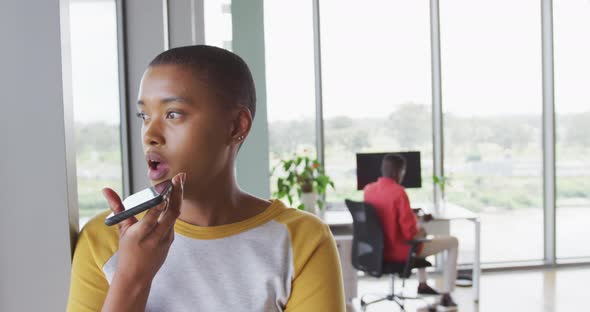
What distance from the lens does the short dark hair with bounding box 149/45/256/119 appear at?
40.4 inches

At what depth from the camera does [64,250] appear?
3.22 feet

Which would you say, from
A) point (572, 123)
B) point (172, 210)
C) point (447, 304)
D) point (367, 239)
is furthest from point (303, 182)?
point (172, 210)

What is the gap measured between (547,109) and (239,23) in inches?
132

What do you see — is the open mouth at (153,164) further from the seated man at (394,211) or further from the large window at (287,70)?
the large window at (287,70)

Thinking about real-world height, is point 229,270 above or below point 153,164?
below

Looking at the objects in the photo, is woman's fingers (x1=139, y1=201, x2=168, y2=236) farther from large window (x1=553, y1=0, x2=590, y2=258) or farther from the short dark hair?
large window (x1=553, y1=0, x2=590, y2=258)

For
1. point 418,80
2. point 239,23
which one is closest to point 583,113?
point 418,80

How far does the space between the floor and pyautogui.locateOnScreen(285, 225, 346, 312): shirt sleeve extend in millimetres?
3989

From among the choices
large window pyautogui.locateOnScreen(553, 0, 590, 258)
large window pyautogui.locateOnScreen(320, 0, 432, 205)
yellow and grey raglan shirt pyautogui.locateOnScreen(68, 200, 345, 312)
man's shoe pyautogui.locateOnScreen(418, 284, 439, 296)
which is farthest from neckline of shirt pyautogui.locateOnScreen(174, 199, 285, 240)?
large window pyautogui.locateOnScreen(553, 0, 590, 258)

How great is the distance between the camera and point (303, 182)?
16.9ft

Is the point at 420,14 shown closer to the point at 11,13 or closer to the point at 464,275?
the point at 464,275

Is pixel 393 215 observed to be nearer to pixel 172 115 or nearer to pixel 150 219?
pixel 172 115

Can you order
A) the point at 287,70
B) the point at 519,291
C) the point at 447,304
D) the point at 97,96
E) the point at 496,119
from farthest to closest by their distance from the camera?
the point at 496,119 → the point at 287,70 → the point at 519,291 → the point at 447,304 → the point at 97,96

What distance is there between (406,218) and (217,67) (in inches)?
140
